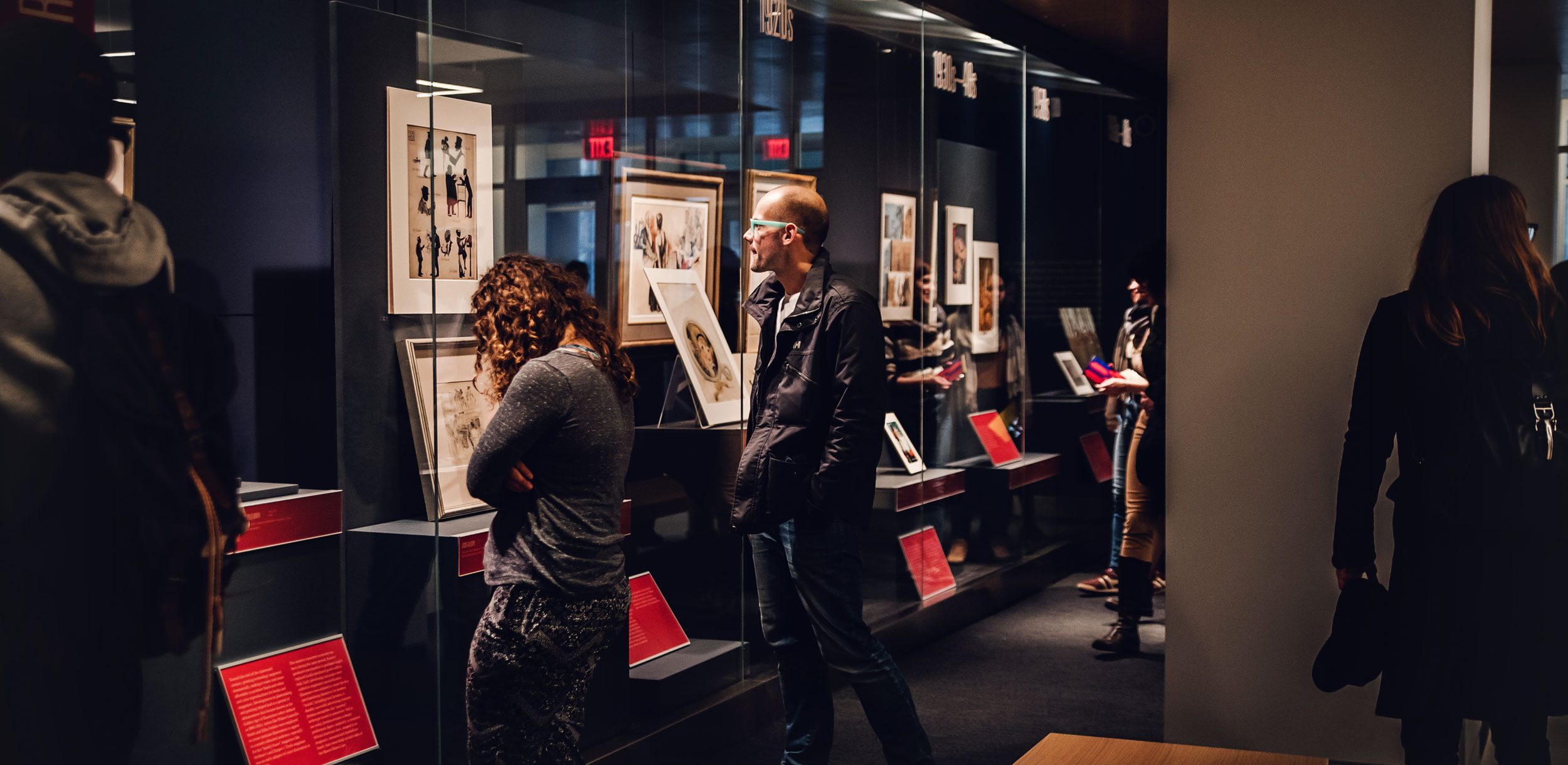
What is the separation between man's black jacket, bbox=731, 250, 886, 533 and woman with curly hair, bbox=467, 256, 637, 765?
2.01 feet

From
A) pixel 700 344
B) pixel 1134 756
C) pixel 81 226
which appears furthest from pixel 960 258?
pixel 81 226

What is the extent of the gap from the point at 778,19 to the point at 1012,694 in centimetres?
277

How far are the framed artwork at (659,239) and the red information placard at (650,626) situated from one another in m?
0.83

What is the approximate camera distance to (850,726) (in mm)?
4957

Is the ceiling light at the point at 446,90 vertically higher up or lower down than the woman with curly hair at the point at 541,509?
higher up

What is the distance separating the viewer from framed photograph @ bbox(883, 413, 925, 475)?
652 centimetres

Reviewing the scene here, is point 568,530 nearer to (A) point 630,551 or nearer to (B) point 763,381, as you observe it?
(B) point 763,381

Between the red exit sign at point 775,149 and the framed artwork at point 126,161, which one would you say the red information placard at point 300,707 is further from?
the red exit sign at point 775,149

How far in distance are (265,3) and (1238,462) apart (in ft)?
8.91

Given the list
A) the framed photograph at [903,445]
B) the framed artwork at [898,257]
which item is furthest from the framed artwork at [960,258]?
the framed photograph at [903,445]

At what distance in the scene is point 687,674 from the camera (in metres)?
4.59

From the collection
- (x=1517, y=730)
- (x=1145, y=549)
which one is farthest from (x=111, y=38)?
(x=1145, y=549)

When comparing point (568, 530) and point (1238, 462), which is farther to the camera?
point (1238, 462)

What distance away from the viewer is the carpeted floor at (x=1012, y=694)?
15.3 feet
